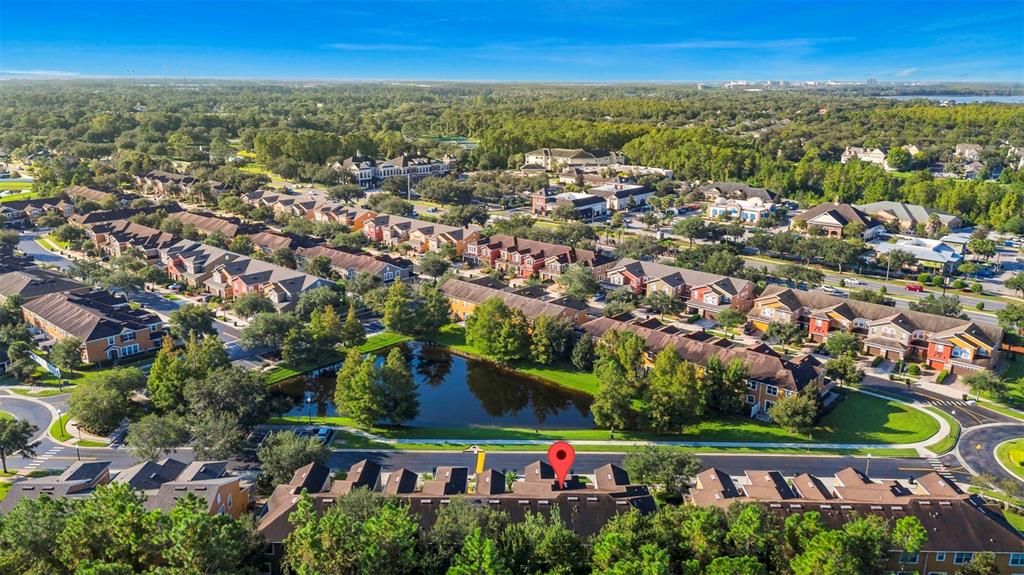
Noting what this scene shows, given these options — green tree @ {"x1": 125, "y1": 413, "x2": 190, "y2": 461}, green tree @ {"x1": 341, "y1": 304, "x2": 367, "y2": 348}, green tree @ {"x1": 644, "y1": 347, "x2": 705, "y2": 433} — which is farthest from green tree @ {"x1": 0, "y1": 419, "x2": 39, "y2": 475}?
green tree @ {"x1": 644, "y1": 347, "x2": 705, "y2": 433}

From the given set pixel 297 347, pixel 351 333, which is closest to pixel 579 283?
pixel 351 333

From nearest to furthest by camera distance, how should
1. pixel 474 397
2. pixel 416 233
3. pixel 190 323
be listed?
pixel 474 397, pixel 190 323, pixel 416 233

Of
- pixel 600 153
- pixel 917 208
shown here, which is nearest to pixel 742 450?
pixel 917 208

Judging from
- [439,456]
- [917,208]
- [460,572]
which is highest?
[917,208]

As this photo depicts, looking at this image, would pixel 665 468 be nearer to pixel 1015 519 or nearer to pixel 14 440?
pixel 1015 519

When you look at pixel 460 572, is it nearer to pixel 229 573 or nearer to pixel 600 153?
pixel 229 573

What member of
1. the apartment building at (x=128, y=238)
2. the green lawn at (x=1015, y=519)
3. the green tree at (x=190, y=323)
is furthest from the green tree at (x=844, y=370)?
the apartment building at (x=128, y=238)

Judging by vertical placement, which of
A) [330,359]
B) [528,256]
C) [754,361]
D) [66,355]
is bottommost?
[330,359]
